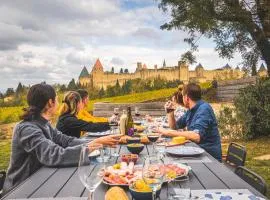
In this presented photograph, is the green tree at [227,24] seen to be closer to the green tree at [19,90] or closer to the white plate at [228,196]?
the green tree at [19,90]

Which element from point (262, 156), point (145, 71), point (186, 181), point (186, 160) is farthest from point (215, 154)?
point (145, 71)

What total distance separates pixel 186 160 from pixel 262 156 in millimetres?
5037

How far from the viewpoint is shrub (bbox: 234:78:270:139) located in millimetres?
8992

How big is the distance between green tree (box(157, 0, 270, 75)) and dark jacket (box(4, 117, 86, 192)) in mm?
7633

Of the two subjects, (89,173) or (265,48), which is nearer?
(89,173)

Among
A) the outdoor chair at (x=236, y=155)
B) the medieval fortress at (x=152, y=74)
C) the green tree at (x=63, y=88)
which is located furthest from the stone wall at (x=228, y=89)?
the medieval fortress at (x=152, y=74)

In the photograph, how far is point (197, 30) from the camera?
10539 millimetres

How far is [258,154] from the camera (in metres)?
7.48

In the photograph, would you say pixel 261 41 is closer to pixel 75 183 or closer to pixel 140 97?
pixel 140 97

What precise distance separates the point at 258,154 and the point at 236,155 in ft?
14.2

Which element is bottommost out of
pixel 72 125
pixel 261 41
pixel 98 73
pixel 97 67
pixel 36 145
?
pixel 72 125

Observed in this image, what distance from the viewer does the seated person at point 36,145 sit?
2500mm

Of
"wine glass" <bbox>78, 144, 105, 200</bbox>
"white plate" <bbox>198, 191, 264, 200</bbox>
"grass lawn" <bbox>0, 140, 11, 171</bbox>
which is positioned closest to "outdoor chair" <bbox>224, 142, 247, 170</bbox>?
"white plate" <bbox>198, 191, 264, 200</bbox>

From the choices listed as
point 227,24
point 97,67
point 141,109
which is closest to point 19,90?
point 141,109
